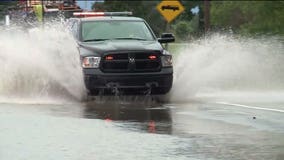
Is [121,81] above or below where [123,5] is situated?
above

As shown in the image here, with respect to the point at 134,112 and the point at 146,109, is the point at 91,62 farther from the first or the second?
the point at 134,112

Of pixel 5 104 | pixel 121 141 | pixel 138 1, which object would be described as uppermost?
pixel 121 141

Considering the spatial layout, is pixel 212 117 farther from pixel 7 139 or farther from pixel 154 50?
pixel 7 139

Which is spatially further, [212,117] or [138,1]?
[138,1]

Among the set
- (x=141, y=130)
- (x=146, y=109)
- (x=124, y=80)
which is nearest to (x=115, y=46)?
(x=124, y=80)

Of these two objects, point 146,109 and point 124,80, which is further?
point 124,80

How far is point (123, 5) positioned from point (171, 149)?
97553mm

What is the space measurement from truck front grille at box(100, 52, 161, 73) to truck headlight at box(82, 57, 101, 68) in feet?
0.32

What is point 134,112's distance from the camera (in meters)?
13.7

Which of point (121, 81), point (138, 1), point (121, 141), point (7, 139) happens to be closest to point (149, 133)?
point (121, 141)

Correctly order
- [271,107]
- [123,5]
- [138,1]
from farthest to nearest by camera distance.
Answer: [138,1]
[123,5]
[271,107]

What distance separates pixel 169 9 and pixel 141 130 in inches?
935

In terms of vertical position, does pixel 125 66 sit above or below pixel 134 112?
above

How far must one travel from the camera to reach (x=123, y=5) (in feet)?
349
